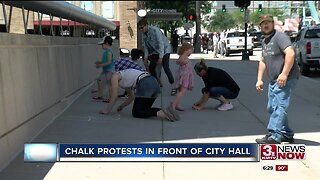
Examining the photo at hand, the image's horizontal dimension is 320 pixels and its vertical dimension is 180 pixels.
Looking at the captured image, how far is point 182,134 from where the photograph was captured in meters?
7.58

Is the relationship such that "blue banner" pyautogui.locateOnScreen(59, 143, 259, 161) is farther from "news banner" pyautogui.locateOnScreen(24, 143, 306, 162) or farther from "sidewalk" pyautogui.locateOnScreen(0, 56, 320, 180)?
"sidewalk" pyautogui.locateOnScreen(0, 56, 320, 180)

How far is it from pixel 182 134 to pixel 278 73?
1786 mm

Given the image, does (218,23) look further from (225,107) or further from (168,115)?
(168,115)

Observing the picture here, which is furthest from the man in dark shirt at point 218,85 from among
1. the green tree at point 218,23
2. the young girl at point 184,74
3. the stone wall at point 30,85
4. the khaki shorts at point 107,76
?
the green tree at point 218,23

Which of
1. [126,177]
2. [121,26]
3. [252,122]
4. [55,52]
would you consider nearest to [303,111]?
[252,122]

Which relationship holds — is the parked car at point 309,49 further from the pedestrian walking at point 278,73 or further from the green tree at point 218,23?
the green tree at point 218,23

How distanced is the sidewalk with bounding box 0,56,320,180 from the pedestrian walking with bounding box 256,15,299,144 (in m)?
0.47

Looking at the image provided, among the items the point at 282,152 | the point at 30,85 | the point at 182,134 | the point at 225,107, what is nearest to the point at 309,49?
the point at 225,107

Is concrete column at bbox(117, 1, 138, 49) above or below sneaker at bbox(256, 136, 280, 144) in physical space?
above

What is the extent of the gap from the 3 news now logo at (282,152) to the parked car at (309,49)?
43.7 ft

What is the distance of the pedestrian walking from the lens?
6.43 metres

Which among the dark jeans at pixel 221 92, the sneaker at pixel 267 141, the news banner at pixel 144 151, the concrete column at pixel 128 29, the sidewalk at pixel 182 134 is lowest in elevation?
the sidewalk at pixel 182 134

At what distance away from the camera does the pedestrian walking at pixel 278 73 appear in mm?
6426

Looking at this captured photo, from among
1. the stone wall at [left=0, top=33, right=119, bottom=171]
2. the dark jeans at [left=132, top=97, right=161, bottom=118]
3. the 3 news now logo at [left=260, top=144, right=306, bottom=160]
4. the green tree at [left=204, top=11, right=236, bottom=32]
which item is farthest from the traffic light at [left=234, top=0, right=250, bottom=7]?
the green tree at [left=204, top=11, right=236, bottom=32]
